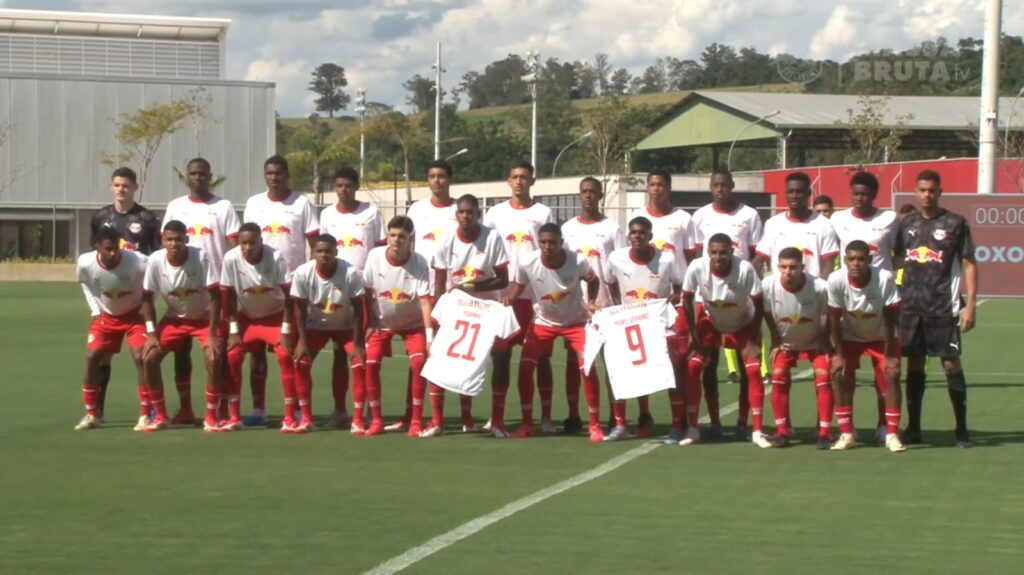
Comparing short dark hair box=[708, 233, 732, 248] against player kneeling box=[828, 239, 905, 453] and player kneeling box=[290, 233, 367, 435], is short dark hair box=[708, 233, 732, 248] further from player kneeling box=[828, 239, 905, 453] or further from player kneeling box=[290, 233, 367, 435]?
player kneeling box=[290, 233, 367, 435]

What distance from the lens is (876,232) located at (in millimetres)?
13016

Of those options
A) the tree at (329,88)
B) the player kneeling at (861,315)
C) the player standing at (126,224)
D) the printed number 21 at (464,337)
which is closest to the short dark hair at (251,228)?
the player standing at (126,224)

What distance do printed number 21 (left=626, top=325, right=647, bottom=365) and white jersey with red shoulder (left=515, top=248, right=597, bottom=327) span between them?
0.56 m

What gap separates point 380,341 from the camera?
42.6 ft

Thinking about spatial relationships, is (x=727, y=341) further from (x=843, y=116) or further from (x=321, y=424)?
(x=843, y=116)

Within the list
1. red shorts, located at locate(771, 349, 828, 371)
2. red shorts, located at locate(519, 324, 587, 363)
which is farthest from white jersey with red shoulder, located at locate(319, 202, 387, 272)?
red shorts, located at locate(771, 349, 828, 371)

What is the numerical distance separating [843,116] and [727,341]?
213 ft

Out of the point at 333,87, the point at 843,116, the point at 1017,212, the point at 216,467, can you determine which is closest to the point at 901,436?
the point at 216,467

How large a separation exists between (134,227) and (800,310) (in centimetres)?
582

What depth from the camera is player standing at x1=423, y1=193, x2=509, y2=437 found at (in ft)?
42.5

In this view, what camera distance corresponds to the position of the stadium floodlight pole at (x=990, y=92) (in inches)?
1057

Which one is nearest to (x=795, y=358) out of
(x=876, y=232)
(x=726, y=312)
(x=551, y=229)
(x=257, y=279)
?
(x=726, y=312)

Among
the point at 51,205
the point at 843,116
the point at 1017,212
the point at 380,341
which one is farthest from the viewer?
the point at 843,116

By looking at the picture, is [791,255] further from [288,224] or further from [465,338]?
[288,224]
